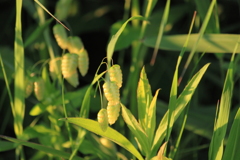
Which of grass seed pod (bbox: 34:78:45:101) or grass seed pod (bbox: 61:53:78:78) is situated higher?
grass seed pod (bbox: 61:53:78:78)

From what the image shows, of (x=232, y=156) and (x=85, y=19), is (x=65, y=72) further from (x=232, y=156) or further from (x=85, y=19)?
(x=85, y=19)

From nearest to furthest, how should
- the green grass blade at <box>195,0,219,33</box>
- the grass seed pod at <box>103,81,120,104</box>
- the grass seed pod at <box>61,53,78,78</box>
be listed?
the grass seed pod at <box>103,81,120,104</box>, the grass seed pod at <box>61,53,78,78</box>, the green grass blade at <box>195,0,219,33</box>

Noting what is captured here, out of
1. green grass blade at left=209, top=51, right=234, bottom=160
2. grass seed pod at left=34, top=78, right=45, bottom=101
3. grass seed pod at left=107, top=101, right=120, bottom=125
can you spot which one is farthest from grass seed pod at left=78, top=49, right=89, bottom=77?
green grass blade at left=209, top=51, right=234, bottom=160

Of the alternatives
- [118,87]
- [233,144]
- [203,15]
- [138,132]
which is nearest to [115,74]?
[118,87]

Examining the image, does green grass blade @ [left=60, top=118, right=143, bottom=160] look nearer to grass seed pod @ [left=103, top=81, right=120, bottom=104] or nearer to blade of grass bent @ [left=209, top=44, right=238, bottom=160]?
grass seed pod @ [left=103, top=81, right=120, bottom=104]

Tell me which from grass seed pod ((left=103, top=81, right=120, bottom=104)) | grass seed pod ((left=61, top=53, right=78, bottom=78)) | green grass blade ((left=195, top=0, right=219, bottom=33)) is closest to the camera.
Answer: grass seed pod ((left=103, top=81, right=120, bottom=104))

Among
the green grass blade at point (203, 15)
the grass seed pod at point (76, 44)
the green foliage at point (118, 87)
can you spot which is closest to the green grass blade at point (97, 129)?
the green foliage at point (118, 87)

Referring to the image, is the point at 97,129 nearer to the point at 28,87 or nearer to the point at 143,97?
the point at 143,97

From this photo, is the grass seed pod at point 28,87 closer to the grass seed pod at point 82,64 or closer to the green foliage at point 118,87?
the green foliage at point 118,87

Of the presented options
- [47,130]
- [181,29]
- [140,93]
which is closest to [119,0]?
[181,29]
